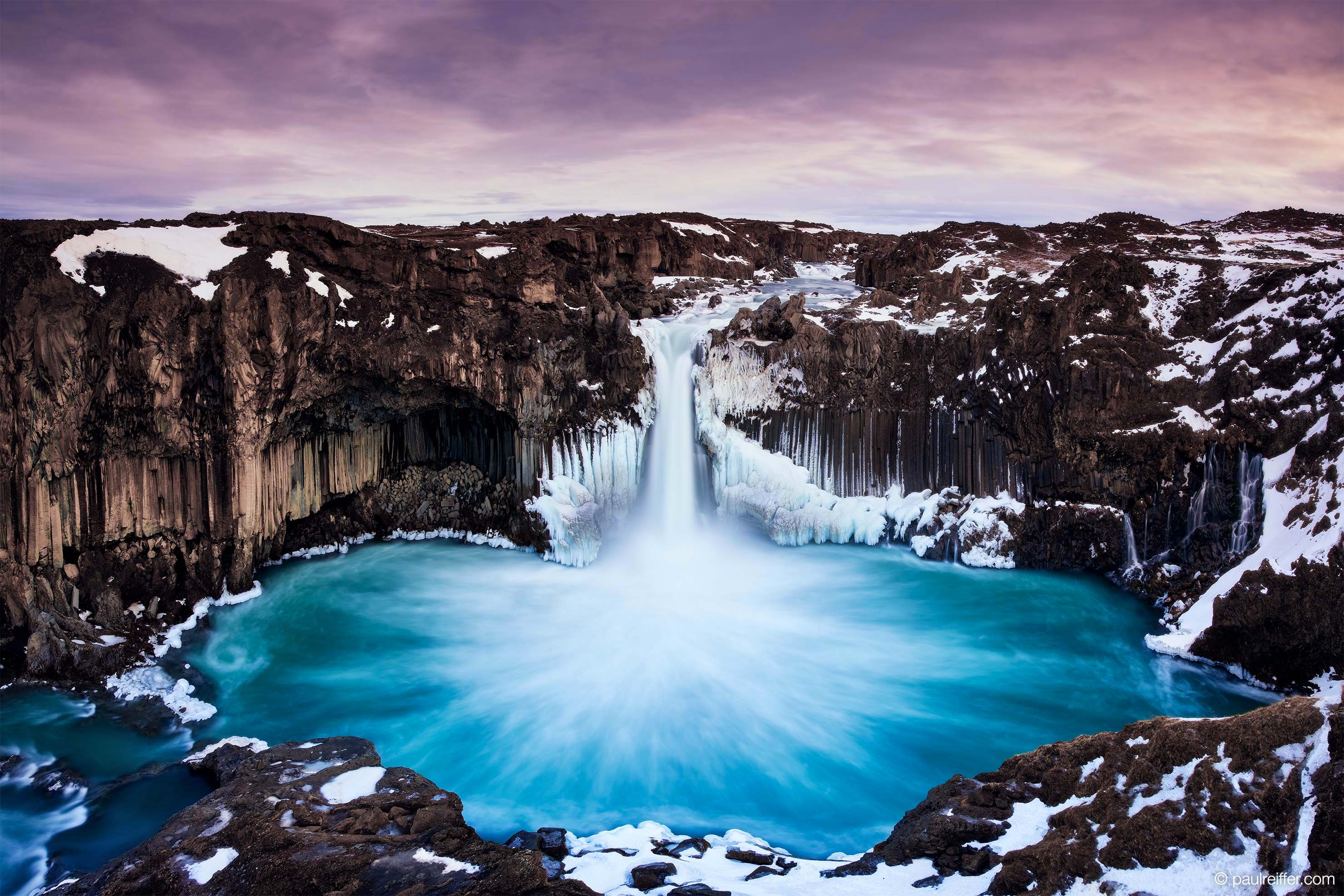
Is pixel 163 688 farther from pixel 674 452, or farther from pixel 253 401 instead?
pixel 674 452

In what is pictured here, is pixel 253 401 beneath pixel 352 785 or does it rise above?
above

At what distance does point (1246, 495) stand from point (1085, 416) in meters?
4.05

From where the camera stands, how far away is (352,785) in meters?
10.8

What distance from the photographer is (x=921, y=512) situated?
2241 cm

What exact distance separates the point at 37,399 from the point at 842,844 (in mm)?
18137

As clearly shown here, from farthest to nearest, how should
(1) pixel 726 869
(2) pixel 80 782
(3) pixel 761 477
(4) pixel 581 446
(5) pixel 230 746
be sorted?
(3) pixel 761 477 → (4) pixel 581 446 → (5) pixel 230 746 → (2) pixel 80 782 → (1) pixel 726 869

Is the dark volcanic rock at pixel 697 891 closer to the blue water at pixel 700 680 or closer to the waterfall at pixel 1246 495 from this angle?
the blue water at pixel 700 680

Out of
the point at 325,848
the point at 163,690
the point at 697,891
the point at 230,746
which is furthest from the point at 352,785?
the point at 163,690

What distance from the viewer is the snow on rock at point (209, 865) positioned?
8.91 metres

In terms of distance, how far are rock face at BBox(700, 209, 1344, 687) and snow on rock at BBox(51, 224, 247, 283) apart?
1371 centimetres

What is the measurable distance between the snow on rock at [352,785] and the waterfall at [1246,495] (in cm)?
1875

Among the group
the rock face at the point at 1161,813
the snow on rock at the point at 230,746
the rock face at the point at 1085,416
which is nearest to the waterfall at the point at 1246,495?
the rock face at the point at 1085,416

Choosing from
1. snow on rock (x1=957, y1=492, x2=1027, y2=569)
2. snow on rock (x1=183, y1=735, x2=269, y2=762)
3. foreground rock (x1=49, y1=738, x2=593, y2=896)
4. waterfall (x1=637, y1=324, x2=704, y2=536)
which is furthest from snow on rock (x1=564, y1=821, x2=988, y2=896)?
snow on rock (x1=957, y1=492, x2=1027, y2=569)

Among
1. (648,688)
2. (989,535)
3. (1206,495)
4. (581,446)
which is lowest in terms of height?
(648,688)
